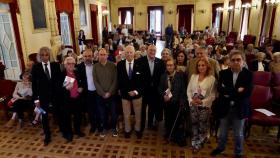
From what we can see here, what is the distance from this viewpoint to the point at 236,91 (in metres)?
2.68


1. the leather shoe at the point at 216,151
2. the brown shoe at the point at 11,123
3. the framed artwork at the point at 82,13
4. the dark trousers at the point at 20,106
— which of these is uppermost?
the framed artwork at the point at 82,13

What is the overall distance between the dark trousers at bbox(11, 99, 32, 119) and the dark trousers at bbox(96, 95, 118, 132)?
1502 millimetres

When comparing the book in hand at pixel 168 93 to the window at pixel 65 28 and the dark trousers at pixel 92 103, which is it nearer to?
the dark trousers at pixel 92 103

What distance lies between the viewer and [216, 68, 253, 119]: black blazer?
8.68 feet

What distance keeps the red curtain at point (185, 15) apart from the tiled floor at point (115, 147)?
15.0 m

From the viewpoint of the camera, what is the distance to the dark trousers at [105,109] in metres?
3.53

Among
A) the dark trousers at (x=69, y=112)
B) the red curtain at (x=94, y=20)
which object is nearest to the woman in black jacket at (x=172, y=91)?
the dark trousers at (x=69, y=112)

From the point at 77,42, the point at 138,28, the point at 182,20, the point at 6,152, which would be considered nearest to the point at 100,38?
the point at 77,42

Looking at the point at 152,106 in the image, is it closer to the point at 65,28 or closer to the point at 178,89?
the point at 178,89

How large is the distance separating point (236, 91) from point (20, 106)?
375 cm

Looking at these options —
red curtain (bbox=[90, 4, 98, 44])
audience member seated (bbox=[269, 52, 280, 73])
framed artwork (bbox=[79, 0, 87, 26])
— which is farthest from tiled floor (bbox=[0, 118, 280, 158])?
red curtain (bbox=[90, 4, 98, 44])

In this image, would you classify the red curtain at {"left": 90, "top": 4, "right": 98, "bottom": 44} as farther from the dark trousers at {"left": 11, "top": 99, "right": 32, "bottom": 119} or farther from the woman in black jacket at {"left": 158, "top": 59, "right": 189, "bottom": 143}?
the woman in black jacket at {"left": 158, "top": 59, "right": 189, "bottom": 143}

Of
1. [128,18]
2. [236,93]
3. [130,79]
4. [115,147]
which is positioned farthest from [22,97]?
[128,18]

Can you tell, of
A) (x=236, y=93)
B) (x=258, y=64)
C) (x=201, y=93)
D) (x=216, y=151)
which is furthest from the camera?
(x=258, y=64)
